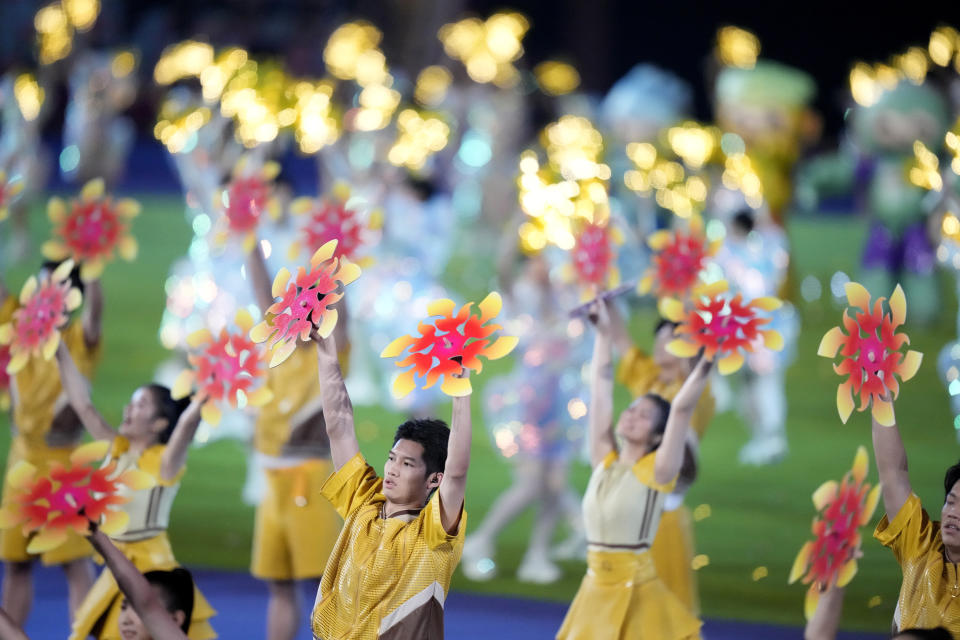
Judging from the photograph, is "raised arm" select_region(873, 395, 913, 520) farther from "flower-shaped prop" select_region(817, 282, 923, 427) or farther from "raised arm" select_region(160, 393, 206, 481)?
"raised arm" select_region(160, 393, 206, 481)

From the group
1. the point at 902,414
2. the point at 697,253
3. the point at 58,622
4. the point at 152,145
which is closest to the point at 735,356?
the point at 697,253

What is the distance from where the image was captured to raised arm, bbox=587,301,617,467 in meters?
4.18

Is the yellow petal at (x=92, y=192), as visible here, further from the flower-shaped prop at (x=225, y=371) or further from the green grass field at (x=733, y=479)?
the green grass field at (x=733, y=479)

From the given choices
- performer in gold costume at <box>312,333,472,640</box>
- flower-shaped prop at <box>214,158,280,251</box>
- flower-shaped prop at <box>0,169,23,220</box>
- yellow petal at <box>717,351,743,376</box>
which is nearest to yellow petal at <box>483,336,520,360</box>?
performer in gold costume at <box>312,333,472,640</box>

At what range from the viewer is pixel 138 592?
11.1 ft

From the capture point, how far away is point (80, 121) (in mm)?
13641

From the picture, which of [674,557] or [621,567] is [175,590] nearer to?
[621,567]

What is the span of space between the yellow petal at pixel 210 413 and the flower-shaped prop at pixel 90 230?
873mm

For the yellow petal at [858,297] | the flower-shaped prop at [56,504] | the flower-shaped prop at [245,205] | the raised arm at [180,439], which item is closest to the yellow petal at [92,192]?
the flower-shaped prop at [245,205]

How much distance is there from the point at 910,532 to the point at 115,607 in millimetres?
2274

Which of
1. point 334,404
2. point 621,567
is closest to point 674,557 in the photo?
point 621,567

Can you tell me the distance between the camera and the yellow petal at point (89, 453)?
11.7 ft

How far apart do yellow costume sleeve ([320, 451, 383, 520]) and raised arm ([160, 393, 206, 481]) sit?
968 mm

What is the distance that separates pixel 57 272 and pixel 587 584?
1.95 meters
